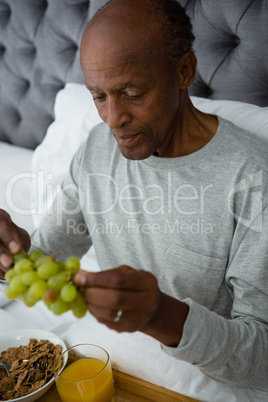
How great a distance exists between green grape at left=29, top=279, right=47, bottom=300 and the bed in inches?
16.6

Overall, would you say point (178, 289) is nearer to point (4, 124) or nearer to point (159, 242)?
point (159, 242)

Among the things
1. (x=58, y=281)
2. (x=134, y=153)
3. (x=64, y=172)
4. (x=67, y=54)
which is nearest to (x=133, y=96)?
(x=134, y=153)

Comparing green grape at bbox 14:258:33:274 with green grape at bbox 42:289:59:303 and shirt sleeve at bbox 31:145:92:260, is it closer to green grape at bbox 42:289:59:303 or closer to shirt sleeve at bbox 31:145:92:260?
green grape at bbox 42:289:59:303

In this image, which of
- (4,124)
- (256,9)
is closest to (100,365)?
(256,9)

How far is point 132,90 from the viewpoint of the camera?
877 millimetres

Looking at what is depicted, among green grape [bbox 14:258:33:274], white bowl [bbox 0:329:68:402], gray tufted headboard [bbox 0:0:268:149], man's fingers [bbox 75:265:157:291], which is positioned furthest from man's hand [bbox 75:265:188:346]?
gray tufted headboard [bbox 0:0:268:149]

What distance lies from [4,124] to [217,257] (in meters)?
1.50

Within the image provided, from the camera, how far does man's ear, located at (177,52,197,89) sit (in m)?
0.95

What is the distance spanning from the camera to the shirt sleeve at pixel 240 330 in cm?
76

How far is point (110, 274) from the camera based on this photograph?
606mm

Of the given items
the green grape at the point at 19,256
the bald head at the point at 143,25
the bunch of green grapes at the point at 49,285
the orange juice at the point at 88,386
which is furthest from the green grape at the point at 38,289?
the bald head at the point at 143,25

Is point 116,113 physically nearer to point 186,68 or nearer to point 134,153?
point 134,153

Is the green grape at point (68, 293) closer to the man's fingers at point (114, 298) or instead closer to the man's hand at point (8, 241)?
the man's fingers at point (114, 298)

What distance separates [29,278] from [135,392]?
16.9 inches
